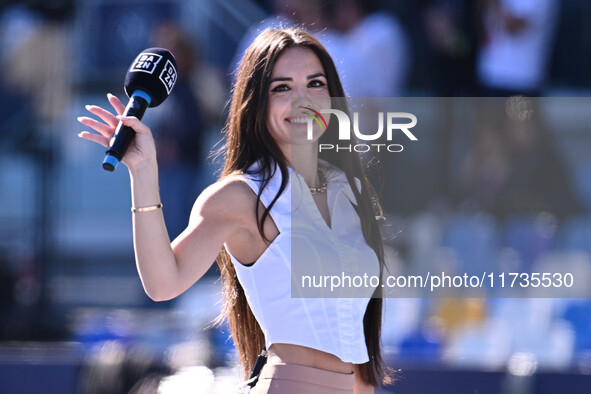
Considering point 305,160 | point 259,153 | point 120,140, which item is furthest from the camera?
point 305,160

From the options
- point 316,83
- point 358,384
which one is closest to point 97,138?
point 316,83

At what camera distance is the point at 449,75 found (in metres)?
5.91

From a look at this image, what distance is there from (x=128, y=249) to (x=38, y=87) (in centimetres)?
126

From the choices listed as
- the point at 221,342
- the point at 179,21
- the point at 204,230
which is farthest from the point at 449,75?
the point at 204,230

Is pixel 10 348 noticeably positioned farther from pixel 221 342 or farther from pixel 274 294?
pixel 274 294

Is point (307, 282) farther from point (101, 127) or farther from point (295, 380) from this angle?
point (101, 127)

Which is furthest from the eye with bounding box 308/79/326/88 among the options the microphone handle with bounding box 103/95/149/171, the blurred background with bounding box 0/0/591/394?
the blurred background with bounding box 0/0/591/394

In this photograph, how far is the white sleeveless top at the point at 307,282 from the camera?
2.33m

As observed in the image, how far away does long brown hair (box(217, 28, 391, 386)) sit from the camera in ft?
8.13

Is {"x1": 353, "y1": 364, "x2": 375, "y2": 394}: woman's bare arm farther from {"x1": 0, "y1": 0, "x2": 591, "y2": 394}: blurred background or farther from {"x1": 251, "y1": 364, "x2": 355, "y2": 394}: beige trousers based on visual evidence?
{"x1": 0, "y1": 0, "x2": 591, "y2": 394}: blurred background

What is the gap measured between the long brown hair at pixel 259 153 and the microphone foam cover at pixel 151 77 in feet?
0.79

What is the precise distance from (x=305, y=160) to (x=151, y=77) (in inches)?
21.2

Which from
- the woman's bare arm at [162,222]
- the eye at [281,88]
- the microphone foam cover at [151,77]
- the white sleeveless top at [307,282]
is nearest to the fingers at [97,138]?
the woman's bare arm at [162,222]

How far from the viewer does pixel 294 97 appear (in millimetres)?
2506
